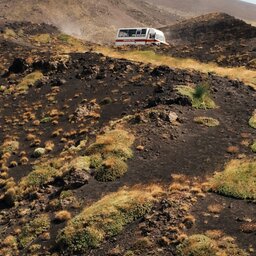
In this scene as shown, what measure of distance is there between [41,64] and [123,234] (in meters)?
36.4

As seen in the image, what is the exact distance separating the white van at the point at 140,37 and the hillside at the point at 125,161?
33.2 m

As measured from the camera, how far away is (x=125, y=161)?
102 ft

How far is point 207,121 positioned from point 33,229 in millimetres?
17850

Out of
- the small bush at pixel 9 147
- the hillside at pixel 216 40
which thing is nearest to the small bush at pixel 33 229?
the small bush at pixel 9 147

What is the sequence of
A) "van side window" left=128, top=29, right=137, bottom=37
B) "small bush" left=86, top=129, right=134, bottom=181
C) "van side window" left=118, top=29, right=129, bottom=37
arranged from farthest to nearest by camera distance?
"van side window" left=118, top=29, right=129, bottom=37
"van side window" left=128, top=29, right=137, bottom=37
"small bush" left=86, top=129, right=134, bottom=181

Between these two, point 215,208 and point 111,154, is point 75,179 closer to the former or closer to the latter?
point 111,154

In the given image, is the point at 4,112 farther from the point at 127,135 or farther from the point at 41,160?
the point at 127,135

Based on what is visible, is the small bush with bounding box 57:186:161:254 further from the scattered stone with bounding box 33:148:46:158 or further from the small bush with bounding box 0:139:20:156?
the small bush with bounding box 0:139:20:156

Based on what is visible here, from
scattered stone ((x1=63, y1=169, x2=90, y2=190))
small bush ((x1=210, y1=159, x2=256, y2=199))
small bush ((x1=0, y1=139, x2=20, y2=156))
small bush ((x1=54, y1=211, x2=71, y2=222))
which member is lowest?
small bush ((x1=0, y1=139, x2=20, y2=156))

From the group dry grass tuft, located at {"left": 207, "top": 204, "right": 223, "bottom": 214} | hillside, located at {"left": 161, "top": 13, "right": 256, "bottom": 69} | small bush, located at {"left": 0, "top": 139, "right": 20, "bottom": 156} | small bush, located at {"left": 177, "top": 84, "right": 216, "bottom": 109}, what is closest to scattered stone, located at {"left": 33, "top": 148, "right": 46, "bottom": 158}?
small bush, located at {"left": 0, "top": 139, "right": 20, "bottom": 156}

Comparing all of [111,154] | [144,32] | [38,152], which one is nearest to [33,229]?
[111,154]

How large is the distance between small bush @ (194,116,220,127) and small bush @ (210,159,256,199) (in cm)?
765

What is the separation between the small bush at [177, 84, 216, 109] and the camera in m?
39.3

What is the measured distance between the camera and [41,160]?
118 ft
